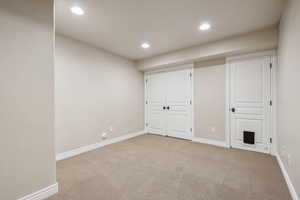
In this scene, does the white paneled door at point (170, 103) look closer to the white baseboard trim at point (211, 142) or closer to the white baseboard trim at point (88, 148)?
the white baseboard trim at point (211, 142)

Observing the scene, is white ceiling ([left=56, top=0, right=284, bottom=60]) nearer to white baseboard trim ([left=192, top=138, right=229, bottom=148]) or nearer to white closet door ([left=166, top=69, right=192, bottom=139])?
white closet door ([left=166, top=69, right=192, bottom=139])

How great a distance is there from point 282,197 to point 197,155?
142 centimetres

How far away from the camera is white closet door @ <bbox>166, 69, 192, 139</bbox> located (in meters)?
4.05

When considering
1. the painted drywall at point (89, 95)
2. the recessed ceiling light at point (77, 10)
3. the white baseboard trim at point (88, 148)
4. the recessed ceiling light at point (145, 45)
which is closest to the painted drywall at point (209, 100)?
the recessed ceiling light at point (145, 45)

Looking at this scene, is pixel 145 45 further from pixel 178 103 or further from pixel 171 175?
pixel 171 175

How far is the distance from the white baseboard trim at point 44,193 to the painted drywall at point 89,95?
1.19 metres

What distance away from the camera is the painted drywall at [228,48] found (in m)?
2.62

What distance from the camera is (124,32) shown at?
9.04 ft

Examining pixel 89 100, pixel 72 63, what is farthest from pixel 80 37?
pixel 89 100

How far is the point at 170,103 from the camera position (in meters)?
4.41

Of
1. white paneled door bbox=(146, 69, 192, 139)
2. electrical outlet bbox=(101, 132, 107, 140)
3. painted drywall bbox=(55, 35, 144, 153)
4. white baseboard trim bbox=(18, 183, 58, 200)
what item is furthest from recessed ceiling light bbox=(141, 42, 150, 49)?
white baseboard trim bbox=(18, 183, 58, 200)

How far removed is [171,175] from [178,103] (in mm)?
2423

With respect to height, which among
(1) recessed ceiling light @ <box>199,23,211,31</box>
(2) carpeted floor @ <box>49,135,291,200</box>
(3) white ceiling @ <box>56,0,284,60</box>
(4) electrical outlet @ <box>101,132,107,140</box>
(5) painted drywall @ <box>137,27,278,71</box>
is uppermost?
(3) white ceiling @ <box>56,0,284,60</box>

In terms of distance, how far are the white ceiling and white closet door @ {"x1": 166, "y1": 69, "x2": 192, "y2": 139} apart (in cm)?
118
